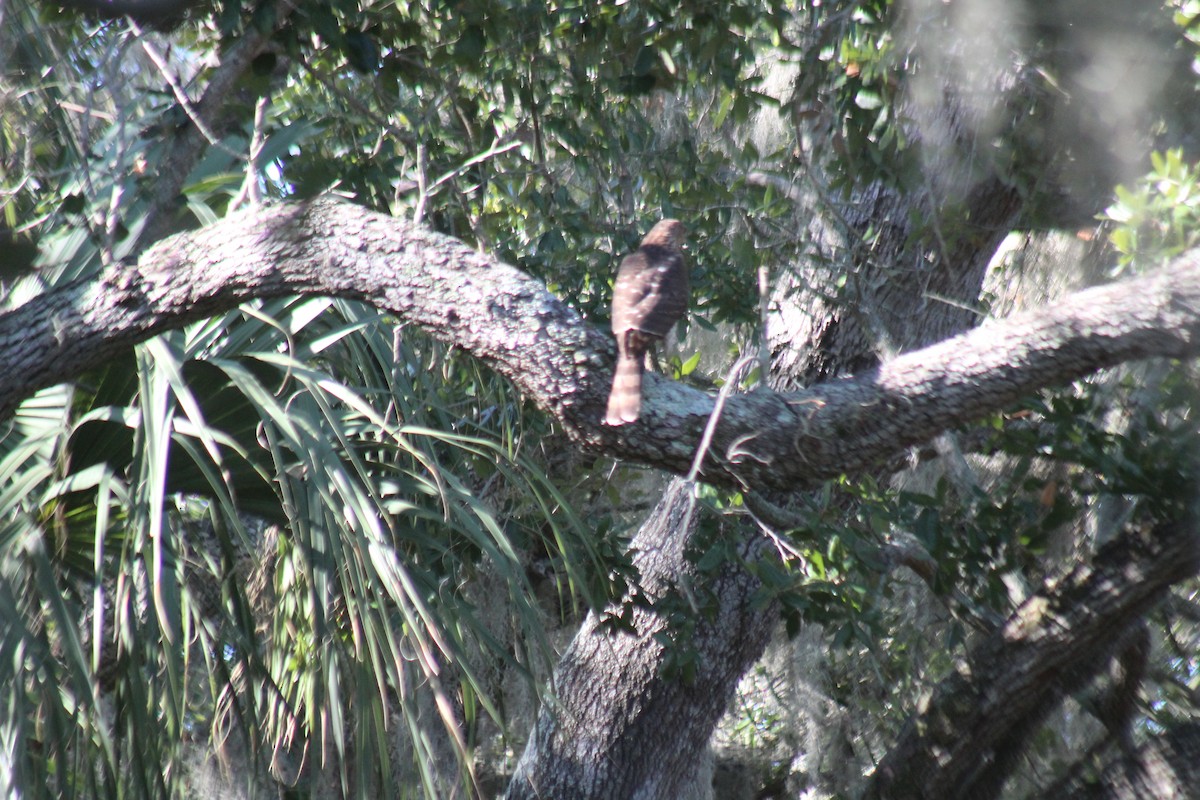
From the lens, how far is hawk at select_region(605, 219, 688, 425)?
1805mm

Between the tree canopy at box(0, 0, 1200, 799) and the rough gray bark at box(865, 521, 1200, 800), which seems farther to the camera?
the rough gray bark at box(865, 521, 1200, 800)

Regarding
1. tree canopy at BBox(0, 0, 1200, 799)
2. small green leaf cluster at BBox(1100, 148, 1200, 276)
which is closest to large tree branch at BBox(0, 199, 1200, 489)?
tree canopy at BBox(0, 0, 1200, 799)

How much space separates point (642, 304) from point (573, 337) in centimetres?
69

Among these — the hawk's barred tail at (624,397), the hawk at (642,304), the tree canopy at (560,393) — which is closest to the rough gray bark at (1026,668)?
the tree canopy at (560,393)

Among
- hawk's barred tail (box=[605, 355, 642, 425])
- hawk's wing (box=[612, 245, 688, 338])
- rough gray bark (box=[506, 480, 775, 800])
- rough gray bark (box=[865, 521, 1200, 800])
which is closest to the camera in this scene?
hawk's barred tail (box=[605, 355, 642, 425])

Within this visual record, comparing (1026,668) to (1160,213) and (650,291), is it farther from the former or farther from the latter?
(650,291)

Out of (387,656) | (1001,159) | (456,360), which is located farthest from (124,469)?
(1001,159)

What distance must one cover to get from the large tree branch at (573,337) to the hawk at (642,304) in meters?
0.03

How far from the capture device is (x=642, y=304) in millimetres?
2531

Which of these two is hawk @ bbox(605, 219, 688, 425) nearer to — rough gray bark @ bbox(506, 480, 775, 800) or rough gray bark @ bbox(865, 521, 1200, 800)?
rough gray bark @ bbox(506, 480, 775, 800)

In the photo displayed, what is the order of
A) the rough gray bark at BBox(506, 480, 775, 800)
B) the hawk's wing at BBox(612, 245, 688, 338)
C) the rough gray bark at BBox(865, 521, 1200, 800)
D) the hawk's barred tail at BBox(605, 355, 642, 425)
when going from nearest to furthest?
the hawk's barred tail at BBox(605, 355, 642, 425), the hawk's wing at BBox(612, 245, 688, 338), the rough gray bark at BBox(865, 521, 1200, 800), the rough gray bark at BBox(506, 480, 775, 800)

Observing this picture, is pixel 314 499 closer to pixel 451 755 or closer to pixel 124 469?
pixel 124 469

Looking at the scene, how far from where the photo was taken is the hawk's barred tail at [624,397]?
1797mm

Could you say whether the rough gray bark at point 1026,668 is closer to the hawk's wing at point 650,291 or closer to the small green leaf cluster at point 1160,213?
the small green leaf cluster at point 1160,213
